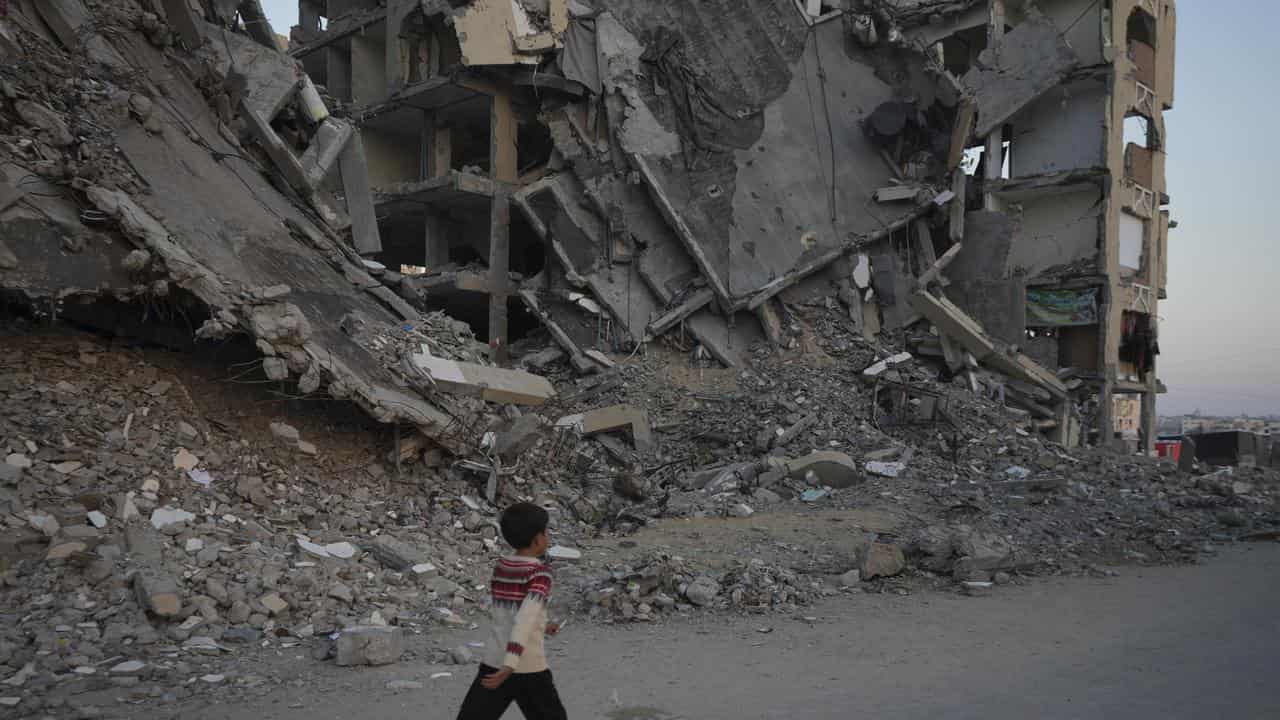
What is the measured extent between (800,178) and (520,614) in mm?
13556

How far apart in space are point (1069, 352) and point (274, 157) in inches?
586

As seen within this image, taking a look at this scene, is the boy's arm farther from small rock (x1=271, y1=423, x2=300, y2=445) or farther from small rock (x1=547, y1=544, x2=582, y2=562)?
small rock (x1=271, y1=423, x2=300, y2=445)

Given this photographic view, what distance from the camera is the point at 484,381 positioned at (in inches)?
333

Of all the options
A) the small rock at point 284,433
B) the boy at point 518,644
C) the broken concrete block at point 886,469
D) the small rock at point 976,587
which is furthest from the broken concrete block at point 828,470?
the boy at point 518,644

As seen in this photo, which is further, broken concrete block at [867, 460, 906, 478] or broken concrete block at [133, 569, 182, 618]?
broken concrete block at [867, 460, 906, 478]

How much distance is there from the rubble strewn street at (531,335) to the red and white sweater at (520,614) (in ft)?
5.79

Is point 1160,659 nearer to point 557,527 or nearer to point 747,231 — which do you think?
point 557,527

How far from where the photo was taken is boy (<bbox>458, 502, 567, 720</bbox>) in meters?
2.72

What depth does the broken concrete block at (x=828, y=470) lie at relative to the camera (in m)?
10.3

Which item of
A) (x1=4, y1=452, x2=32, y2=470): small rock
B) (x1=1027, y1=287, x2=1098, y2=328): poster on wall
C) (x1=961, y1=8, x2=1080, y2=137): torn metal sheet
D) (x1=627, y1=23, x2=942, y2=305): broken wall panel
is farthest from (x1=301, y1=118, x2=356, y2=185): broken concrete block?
(x1=1027, y1=287, x2=1098, y2=328): poster on wall

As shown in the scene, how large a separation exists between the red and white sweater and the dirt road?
1.24 metres

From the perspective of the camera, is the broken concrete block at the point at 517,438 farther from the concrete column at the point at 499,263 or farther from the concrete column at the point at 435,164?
the concrete column at the point at 435,164

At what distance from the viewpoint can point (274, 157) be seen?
9039 mm

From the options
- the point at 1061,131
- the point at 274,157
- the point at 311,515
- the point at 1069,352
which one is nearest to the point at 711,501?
the point at 311,515
